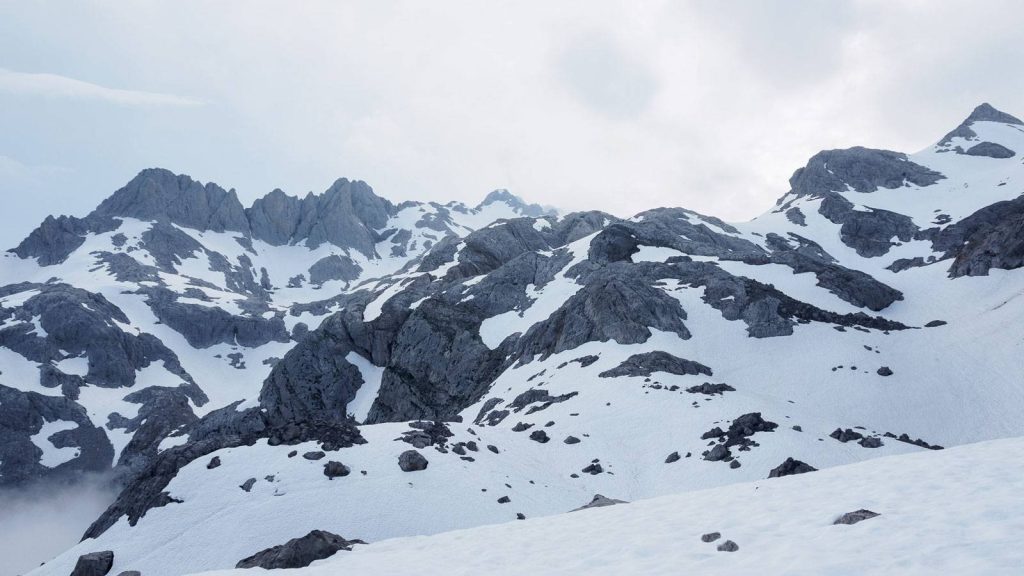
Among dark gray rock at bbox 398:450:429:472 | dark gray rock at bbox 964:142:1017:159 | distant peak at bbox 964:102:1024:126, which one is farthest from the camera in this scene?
distant peak at bbox 964:102:1024:126

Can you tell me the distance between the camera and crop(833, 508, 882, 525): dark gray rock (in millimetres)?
11977

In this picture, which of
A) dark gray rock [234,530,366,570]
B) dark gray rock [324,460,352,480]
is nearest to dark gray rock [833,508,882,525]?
dark gray rock [234,530,366,570]

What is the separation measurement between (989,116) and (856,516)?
240358 millimetres

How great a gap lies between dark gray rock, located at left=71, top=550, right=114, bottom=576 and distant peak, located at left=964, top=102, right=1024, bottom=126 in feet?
799

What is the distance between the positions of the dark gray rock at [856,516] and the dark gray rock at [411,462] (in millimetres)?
22131

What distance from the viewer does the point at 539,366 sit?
211ft

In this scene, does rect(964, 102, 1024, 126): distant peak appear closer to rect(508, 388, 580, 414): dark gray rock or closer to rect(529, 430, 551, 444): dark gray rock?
rect(508, 388, 580, 414): dark gray rock

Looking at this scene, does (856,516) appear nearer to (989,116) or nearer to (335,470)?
(335,470)

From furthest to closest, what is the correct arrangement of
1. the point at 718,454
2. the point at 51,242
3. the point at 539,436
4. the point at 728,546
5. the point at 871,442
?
the point at 51,242 → the point at 539,436 → the point at 871,442 → the point at 718,454 → the point at 728,546

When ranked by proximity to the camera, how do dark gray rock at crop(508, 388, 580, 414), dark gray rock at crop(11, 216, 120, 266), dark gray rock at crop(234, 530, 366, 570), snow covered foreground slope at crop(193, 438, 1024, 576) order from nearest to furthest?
snow covered foreground slope at crop(193, 438, 1024, 576), dark gray rock at crop(234, 530, 366, 570), dark gray rock at crop(508, 388, 580, 414), dark gray rock at crop(11, 216, 120, 266)

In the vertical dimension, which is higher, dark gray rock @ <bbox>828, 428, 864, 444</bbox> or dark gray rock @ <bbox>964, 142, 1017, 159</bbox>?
dark gray rock @ <bbox>964, 142, 1017, 159</bbox>

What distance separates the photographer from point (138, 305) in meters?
158

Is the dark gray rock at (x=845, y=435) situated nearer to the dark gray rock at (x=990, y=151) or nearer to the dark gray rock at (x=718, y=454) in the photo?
the dark gray rock at (x=718, y=454)

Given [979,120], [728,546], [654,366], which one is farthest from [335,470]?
[979,120]
